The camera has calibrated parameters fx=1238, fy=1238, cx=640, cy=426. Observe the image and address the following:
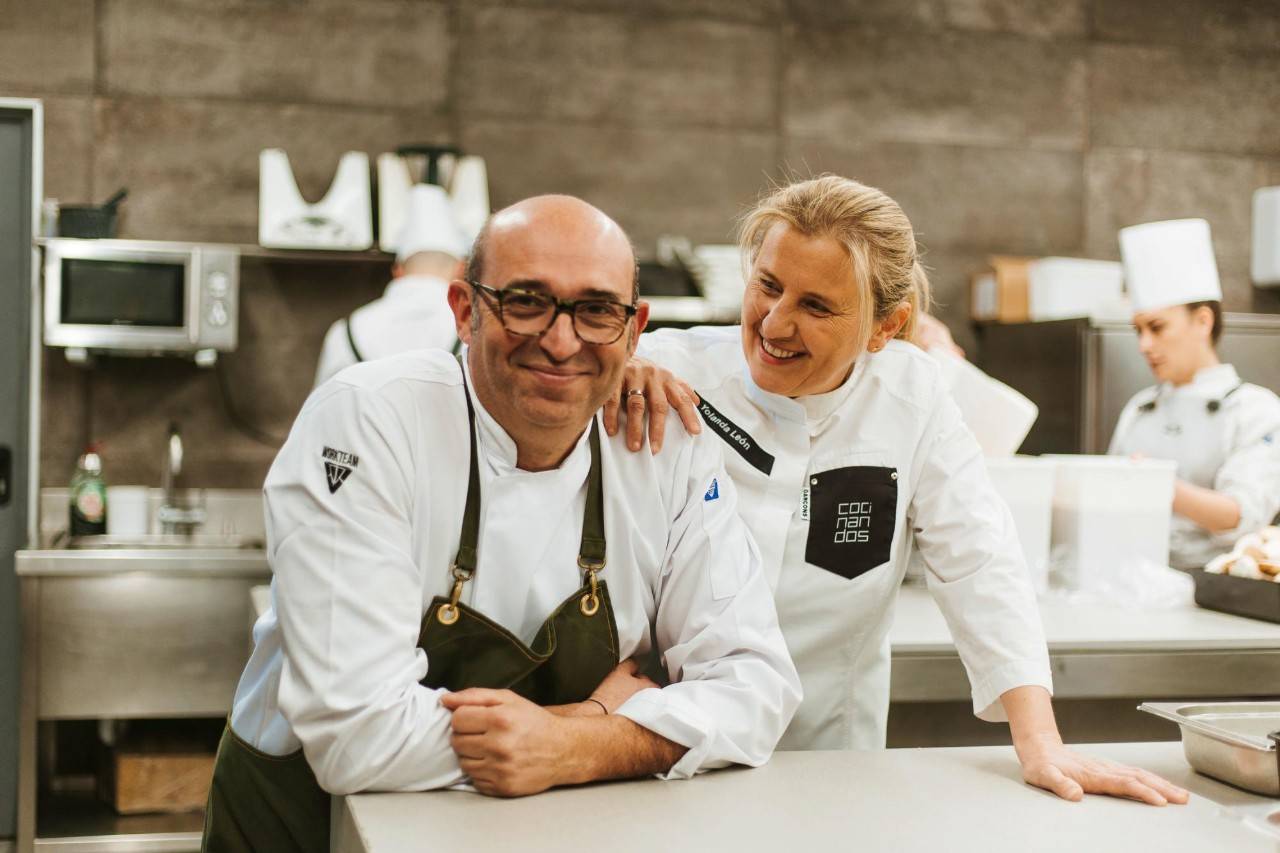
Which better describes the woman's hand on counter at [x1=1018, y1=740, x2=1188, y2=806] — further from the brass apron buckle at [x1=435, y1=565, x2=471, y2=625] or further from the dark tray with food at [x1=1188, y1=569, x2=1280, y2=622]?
the dark tray with food at [x1=1188, y1=569, x2=1280, y2=622]

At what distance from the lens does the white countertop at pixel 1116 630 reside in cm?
256

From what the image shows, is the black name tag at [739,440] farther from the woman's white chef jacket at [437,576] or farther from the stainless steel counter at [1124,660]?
the stainless steel counter at [1124,660]

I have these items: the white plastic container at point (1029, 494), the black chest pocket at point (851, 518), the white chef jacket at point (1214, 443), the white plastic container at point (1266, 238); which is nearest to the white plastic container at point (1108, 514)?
the white plastic container at point (1029, 494)

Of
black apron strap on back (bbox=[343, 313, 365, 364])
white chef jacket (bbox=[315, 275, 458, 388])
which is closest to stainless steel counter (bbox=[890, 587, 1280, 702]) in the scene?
white chef jacket (bbox=[315, 275, 458, 388])

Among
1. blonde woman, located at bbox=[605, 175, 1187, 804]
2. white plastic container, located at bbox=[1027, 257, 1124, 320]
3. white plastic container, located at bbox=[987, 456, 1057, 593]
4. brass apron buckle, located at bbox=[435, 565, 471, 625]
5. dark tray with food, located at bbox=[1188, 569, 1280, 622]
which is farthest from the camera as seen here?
white plastic container, located at bbox=[1027, 257, 1124, 320]

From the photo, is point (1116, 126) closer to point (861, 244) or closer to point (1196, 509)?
point (1196, 509)

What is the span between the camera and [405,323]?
3562 mm

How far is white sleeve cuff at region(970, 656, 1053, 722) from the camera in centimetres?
173

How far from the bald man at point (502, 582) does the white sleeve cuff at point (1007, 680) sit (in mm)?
346

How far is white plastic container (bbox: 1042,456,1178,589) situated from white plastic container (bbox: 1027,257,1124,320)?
1.57 meters

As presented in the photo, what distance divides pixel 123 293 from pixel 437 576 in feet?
8.57

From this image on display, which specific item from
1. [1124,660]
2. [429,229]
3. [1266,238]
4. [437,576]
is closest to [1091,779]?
[437,576]

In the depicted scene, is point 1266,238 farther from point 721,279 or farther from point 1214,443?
point 721,279

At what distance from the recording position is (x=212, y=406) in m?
4.14
